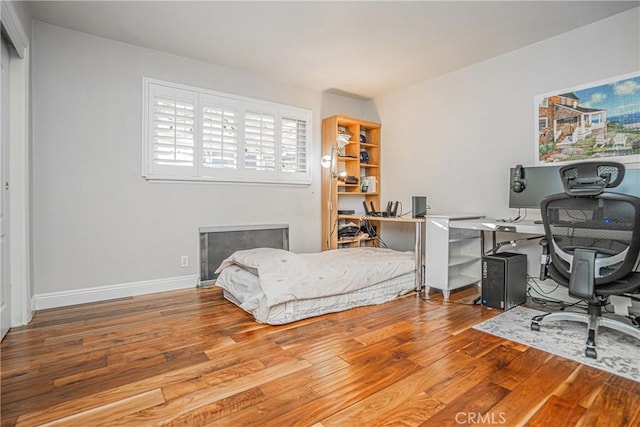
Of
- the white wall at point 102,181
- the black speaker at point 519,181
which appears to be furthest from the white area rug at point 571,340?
the white wall at point 102,181

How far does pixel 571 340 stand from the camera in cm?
223

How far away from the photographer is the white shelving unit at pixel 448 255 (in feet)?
10.6

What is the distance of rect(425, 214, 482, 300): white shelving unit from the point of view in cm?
322

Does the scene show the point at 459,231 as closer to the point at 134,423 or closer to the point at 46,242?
the point at 134,423

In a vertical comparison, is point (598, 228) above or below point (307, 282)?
above

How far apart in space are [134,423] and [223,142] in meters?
2.92

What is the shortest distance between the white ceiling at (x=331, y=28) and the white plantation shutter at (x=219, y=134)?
→ 480mm

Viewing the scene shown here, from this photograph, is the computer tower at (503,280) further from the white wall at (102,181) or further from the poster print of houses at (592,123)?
the white wall at (102,181)

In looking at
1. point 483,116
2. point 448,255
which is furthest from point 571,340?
point 483,116

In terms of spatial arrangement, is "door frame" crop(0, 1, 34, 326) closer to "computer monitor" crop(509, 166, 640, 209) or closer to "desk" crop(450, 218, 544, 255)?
"desk" crop(450, 218, 544, 255)

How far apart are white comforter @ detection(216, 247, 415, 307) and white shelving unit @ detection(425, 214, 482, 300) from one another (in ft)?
0.77

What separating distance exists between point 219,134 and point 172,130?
19.2 inches

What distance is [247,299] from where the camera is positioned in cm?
275

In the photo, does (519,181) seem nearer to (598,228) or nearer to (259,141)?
(598,228)
